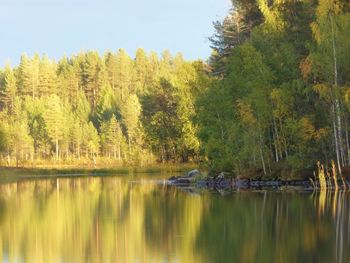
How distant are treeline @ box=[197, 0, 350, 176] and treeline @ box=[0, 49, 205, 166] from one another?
11206 millimetres

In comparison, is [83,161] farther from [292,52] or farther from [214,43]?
[292,52]

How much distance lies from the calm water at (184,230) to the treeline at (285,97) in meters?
7.62

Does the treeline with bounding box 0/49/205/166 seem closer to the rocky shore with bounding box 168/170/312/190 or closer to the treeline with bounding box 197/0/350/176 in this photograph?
the treeline with bounding box 197/0/350/176

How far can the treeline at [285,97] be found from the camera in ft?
134

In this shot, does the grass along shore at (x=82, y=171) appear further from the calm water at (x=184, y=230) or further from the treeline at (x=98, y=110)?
the calm water at (x=184, y=230)

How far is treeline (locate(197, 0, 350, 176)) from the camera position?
40.9 metres

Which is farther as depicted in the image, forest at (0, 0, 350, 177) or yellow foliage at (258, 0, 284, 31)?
yellow foliage at (258, 0, 284, 31)

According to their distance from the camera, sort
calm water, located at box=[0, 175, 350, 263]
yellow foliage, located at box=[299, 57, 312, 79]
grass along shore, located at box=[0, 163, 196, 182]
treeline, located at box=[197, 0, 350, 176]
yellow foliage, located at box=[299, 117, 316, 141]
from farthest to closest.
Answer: grass along shore, located at box=[0, 163, 196, 182] → yellow foliage, located at box=[299, 117, 316, 141] → yellow foliage, located at box=[299, 57, 312, 79] → treeline, located at box=[197, 0, 350, 176] → calm water, located at box=[0, 175, 350, 263]

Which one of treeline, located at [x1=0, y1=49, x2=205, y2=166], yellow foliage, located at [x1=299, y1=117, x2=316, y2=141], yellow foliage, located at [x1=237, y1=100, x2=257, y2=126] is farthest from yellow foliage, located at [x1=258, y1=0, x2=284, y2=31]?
treeline, located at [x1=0, y1=49, x2=205, y2=166]

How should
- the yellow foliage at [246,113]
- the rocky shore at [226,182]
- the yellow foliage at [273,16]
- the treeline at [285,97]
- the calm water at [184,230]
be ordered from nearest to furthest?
the calm water at [184,230], the treeline at [285,97], the rocky shore at [226,182], the yellow foliage at [246,113], the yellow foliage at [273,16]

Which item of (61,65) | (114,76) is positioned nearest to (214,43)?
(114,76)

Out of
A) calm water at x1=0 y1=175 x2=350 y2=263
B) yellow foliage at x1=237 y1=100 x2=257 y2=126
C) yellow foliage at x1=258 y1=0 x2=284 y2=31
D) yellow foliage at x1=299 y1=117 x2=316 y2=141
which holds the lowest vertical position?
calm water at x1=0 y1=175 x2=350 y2=263

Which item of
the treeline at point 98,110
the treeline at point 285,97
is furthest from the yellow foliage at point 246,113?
the treeline at point 98,110

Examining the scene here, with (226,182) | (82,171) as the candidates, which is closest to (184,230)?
(226,182)
